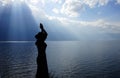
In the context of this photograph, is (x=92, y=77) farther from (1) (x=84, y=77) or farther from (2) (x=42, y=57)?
(2) (x=42, y=57)

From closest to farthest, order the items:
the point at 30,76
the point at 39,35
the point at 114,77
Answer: the point at 39,35
the point at 114,77
the point at 30,76

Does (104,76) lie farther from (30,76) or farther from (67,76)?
(30,76)

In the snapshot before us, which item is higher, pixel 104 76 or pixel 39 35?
pixel 39 35

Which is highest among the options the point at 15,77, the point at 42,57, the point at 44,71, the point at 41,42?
the point at 41,42

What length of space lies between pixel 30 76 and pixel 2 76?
38.6 ft

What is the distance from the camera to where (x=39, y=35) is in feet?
46.1

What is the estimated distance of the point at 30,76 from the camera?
7212cm

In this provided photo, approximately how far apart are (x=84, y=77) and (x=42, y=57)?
5943 cm

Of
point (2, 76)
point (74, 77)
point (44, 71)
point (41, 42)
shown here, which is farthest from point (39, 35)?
point (2, 76)

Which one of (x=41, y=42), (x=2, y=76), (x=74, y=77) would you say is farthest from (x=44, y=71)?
(x=2, y=76)

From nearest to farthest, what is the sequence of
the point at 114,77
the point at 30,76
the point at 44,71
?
the point at 44,71 → the point at 114,77 → the point at 30,76

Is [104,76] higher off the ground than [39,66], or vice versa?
[39,66]

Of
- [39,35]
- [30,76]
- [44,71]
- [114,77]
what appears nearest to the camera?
[44,71]

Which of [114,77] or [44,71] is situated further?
[114,77]
